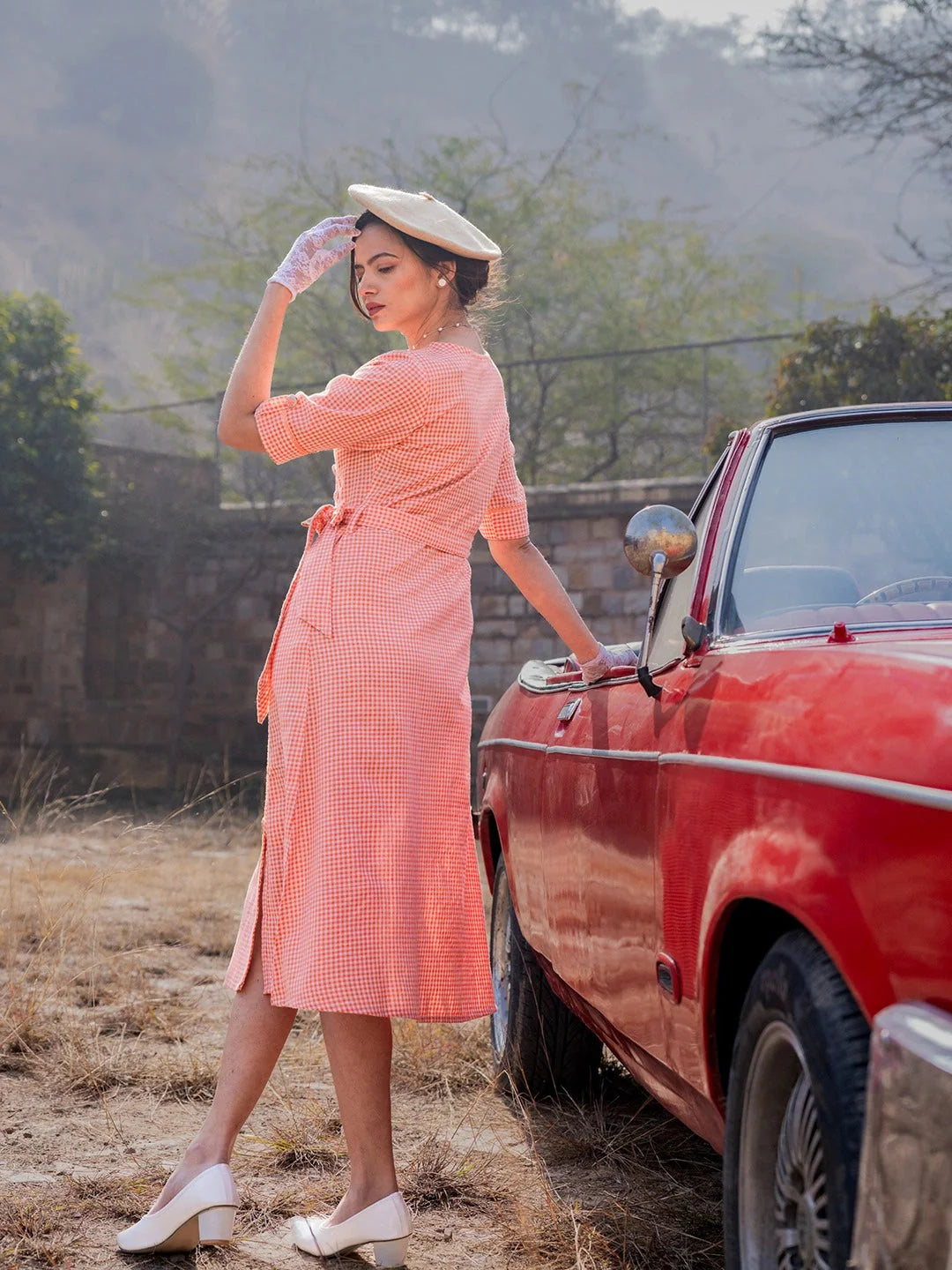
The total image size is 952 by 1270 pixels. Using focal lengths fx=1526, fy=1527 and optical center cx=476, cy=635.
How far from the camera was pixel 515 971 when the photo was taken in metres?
4.20

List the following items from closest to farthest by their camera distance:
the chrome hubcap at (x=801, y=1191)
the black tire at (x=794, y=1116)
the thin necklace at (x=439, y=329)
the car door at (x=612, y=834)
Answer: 1. the black tire at (x=794, y=1116)
2. the chrome hubcap at (x=801, y=1191)
3. the car door at (x=612, y=834)
4. the thin necklace at (x=439, y=329)

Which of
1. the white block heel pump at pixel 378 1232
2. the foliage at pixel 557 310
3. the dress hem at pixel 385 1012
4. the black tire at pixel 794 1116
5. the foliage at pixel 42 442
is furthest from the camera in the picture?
the foliage at pixel 557 310

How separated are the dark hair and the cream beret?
2cm

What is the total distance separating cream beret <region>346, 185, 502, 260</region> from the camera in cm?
297

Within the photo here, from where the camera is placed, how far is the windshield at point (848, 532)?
2615 millimetres

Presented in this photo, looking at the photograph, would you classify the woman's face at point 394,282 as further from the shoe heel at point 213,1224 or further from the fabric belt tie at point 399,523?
the shoe heel at point 213,1224

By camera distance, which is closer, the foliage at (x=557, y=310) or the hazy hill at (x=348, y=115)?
the foliage at (x=557, y=310)

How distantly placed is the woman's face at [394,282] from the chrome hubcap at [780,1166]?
5.51ft

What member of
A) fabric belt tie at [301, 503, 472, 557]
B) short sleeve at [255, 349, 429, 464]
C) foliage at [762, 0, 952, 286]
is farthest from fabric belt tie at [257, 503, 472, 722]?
foliage at [762, 0, 952, 286]

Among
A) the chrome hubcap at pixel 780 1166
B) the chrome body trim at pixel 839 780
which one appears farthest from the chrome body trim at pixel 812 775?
the chrome hubcap at pixel 780 1166

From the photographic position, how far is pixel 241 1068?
2.95 m

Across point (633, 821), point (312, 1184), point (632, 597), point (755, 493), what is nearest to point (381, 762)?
point (633, 821)

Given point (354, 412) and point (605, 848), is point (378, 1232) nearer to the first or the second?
point (605, 848)

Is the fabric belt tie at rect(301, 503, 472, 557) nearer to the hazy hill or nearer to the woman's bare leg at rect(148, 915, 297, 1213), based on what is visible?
the woman's bare leg at rect(148, 915, 297, 1213)
